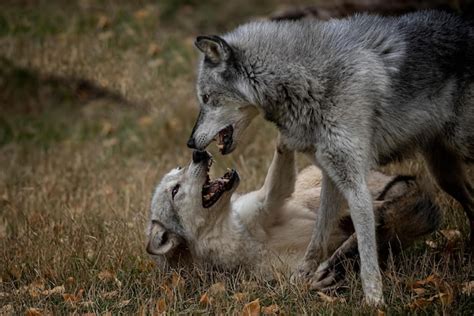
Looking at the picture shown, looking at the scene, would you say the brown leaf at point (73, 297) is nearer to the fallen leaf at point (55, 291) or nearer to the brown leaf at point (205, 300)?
the fallen leaf at point (55, 291)

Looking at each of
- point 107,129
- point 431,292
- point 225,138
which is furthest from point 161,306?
point 107,129

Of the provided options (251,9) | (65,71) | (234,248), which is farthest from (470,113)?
(251,9)

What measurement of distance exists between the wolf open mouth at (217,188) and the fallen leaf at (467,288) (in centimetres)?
199

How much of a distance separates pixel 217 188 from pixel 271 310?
52.9 inches

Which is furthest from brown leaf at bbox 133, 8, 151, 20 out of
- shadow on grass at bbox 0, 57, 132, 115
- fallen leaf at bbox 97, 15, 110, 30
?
shadow on grass at bbox 0, 57, 132, 115

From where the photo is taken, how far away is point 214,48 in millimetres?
5289

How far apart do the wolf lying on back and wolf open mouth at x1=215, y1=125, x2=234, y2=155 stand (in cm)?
59

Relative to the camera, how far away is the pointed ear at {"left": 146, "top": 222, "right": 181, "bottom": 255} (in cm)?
604

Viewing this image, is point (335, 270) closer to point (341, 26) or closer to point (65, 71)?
point (341, 26)

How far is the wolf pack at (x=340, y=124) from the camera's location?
5141 millimetres

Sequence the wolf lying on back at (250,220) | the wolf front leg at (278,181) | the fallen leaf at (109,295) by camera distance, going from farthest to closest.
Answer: the wolf front leg at (278,181) < the wolf lying on back at (250,220) < the fallen leaf at (109,295)

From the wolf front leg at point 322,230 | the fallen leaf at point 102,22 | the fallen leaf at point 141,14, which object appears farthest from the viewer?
the fallen leaf at point 141,14

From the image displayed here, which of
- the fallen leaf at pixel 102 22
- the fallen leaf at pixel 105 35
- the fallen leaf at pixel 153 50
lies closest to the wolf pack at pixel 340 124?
the fallen leaf at pixel 153 50

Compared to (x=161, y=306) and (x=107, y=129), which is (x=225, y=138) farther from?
(x=107, y=129)
